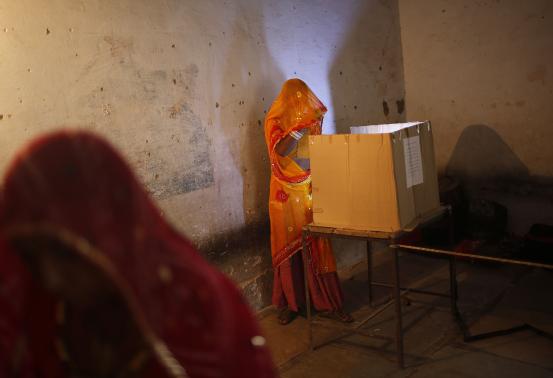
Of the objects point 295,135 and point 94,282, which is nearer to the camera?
point 94,282

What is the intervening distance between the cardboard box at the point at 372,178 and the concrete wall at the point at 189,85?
0.82m

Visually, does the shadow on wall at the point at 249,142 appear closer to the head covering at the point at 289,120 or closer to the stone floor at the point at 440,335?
the head covering at the point at 289,120

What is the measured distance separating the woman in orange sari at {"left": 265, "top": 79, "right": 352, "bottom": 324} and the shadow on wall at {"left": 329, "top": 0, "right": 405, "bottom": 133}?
41.6 inches

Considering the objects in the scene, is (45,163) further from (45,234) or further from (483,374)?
(483,374)

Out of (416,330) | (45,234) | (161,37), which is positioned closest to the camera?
(45,234)

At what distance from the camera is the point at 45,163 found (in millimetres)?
1140

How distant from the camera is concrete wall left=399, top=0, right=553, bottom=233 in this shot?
4.79 metres

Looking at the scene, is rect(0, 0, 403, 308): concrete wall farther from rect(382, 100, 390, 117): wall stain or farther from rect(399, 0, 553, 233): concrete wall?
rect(399, 0, 553, 233): concrete wall

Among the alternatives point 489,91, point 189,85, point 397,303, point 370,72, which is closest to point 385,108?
point 370,72

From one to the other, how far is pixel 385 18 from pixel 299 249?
2.72 metres

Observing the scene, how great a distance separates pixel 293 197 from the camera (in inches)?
148

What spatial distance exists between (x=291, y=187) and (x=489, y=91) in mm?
2426

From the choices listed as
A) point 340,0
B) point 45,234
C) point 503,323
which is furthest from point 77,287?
point 340,0

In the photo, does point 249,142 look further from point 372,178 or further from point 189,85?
point 372,178
